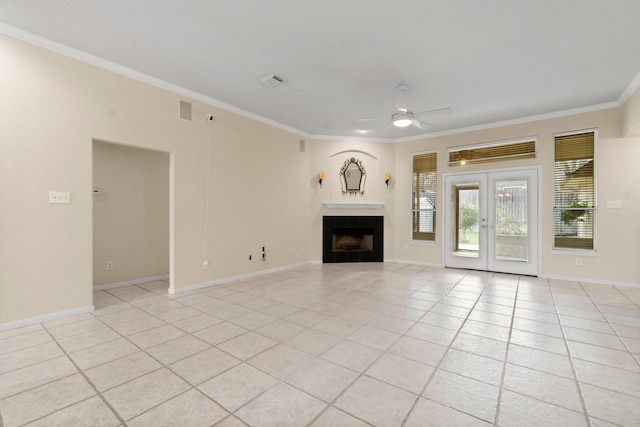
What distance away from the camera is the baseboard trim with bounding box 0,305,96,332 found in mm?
3034

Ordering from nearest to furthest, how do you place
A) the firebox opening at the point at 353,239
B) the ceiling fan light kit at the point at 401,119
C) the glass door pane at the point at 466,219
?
the ceiling fan light kit at the point at 401,119
the glass door pane at the point at 466,219
the firebox opening at the point at 353,239

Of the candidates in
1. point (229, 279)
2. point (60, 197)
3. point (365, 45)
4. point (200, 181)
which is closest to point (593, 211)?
point (365, 45)

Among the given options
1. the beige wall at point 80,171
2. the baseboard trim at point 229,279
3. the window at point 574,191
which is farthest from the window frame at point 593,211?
the beige wall at point 80,171

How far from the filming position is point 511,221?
→ 5887mm

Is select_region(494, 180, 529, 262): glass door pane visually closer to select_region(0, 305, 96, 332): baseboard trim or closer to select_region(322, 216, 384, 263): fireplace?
select_region(322, 216, 384, 263): fireplace

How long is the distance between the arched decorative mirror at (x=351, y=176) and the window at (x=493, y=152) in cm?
204

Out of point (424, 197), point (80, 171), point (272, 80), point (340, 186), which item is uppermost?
point (272, 80)

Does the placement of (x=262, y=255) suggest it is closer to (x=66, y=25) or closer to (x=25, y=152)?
(x=25, y=152)

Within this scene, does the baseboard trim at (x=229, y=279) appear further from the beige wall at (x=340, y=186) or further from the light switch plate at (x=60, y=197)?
the light switch plate at (x=60, y=197)

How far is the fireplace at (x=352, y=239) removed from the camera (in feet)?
23.3

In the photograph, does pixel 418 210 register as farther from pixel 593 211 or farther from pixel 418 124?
pixel 593 211

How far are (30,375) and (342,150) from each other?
6.27 meters

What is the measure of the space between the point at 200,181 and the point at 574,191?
640 cm

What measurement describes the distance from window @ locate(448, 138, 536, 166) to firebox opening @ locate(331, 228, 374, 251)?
2502mm
